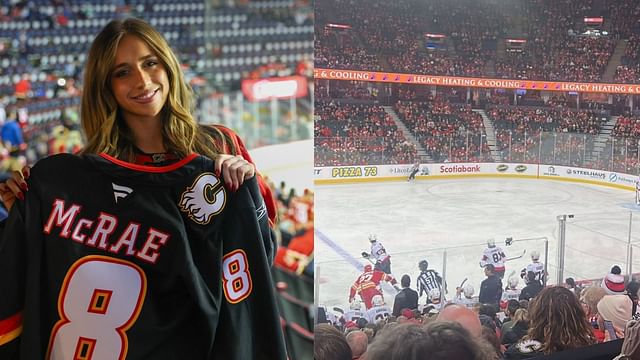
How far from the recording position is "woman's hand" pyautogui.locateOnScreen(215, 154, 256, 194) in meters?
1.51

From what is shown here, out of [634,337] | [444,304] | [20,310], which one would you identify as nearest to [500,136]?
[444,304]

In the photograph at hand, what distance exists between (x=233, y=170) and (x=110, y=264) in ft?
1.22

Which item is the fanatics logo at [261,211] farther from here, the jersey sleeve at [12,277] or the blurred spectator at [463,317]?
the blurred spectator at [463,317]

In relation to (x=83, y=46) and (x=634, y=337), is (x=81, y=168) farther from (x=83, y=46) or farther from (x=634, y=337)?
(x=634, y=337)

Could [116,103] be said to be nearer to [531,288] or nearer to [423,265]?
[423,265]

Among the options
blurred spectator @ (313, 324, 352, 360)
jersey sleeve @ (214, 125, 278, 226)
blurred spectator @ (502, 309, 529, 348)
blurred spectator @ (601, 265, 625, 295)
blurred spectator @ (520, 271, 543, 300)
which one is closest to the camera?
jersey sleeve @ (214, 125, 278, 226)

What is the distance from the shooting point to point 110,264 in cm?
142

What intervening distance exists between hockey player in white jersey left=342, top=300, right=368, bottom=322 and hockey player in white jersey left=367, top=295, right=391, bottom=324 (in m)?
0.03

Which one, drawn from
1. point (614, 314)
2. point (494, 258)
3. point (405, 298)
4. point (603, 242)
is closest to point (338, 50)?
point (405, 298)

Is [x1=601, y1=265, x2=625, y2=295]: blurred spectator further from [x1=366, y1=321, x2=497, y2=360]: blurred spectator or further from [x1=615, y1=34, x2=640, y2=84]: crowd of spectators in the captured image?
[x1=615, y1=34, x2=640, y2=84]: crowd of spectators

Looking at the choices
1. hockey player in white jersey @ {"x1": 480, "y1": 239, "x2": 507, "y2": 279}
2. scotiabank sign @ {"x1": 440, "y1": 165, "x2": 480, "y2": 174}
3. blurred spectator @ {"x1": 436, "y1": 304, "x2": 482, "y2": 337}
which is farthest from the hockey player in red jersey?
scotiabank sign @ {"x1": 440, "y1": 165, "x2": 480, "y2": 174}

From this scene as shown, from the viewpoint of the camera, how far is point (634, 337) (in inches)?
125

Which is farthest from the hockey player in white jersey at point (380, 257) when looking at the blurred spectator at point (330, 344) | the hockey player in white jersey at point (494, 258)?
the hockey player in white jersey at point (494, 258)

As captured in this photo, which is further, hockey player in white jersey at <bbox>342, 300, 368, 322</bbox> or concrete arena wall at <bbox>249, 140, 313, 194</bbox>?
hockey player in white jersey at <bbox>342, 300, 368, 322</bbox>
